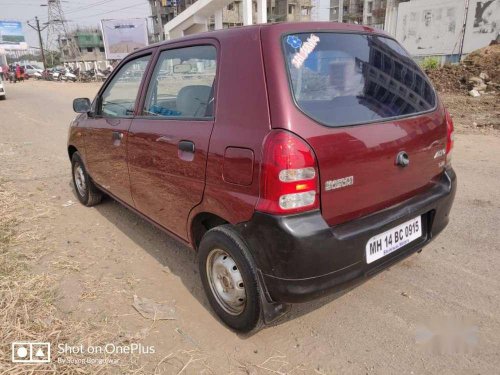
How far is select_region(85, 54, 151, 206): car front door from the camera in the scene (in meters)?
3.34

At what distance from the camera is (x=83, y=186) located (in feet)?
15.7

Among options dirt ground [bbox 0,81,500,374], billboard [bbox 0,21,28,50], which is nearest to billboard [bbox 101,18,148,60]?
billboard [bbox 0,21,28,50]

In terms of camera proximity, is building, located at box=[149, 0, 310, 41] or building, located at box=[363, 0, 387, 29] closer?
building, located at box=[149, 0, 310, 41]

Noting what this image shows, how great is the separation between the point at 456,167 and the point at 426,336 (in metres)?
3.86

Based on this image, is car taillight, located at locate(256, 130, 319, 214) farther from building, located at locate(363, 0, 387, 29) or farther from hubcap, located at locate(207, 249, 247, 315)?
Answer: building, located at locate(363, 0, 387, 29)

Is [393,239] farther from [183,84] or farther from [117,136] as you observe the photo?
[117,136]

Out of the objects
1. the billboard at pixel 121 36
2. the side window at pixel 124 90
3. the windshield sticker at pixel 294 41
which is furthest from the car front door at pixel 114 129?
the billboard at pixel 121 36

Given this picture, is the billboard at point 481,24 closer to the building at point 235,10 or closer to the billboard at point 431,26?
the billboard at point 431,26

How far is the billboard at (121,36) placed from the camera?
43156 millimetres

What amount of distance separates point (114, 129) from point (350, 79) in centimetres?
218

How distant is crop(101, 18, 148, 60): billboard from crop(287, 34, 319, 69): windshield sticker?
45.1 m

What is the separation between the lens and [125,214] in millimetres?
4520

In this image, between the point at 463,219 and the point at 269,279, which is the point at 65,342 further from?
the point at 463,219

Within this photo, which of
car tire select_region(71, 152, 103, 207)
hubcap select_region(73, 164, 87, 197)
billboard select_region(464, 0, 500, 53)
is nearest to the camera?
car tire select_region(71, 152, 103, 207)
